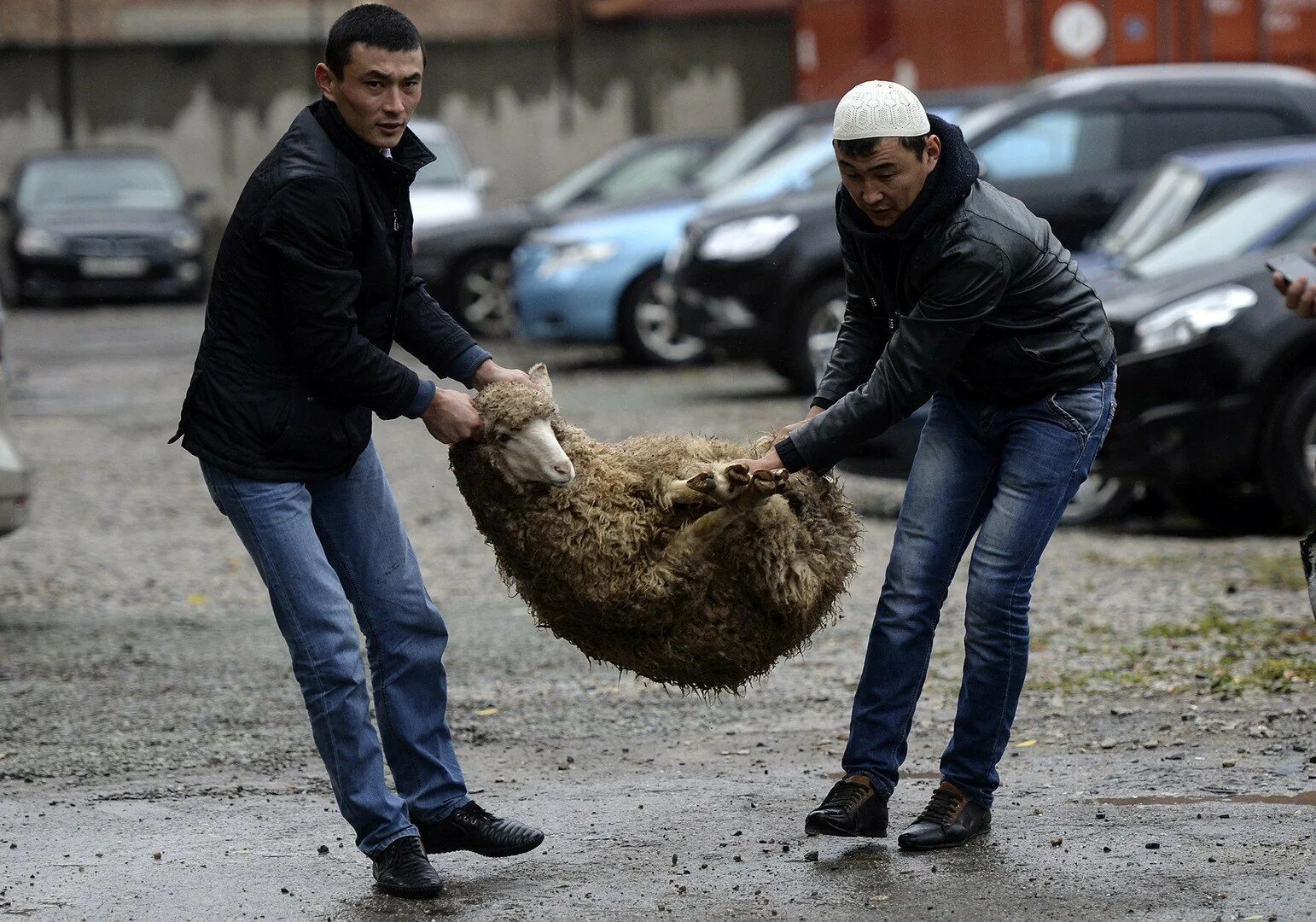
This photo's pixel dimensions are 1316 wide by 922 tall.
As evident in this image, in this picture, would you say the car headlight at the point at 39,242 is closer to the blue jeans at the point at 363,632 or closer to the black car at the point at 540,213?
the black car at the point at 540,213

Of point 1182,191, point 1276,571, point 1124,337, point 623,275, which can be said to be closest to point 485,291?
point 623,275

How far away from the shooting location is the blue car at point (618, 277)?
16859 millimetres

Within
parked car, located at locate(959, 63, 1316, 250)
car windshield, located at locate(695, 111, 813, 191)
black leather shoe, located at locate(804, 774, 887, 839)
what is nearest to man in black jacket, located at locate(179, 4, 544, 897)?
black leather shoe, located at locate(804, 774, 887, 839)

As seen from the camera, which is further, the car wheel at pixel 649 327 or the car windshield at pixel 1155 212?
the car wheel at pixel 649 327

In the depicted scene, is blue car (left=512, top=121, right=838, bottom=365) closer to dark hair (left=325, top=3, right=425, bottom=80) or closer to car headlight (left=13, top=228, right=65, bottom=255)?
car headlight (left=13, top=228, right=65, bottom=255)

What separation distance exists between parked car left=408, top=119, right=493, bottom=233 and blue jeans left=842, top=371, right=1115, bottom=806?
15.8m

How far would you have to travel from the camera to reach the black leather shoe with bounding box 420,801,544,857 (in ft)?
16.4

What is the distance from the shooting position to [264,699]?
22.4ft

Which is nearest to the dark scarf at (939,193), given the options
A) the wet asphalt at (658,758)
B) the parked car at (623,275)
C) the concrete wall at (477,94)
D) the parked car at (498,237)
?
the wet asphalt at (658,758)

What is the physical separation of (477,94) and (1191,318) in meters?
22.8

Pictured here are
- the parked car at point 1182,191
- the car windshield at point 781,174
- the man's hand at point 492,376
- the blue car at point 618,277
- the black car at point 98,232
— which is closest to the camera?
the man's hand at point 492,376

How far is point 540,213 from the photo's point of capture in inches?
782

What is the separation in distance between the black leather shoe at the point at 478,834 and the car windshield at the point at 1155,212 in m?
7.04

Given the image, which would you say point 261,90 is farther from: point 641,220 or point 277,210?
point 277,210
